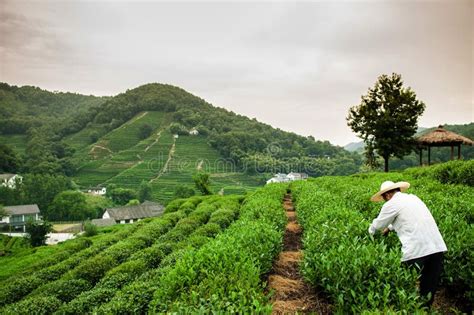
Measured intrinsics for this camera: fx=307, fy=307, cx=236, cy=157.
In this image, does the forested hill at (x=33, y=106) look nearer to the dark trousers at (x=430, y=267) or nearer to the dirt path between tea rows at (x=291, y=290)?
the dirt path between tea rows at (x=291, y=290)

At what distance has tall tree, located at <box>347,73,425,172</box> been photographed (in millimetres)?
28188

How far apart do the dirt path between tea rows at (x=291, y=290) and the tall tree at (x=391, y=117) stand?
2211cm

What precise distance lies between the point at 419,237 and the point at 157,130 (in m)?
125

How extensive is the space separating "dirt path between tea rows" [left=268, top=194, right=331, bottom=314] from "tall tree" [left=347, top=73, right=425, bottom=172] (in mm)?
22114

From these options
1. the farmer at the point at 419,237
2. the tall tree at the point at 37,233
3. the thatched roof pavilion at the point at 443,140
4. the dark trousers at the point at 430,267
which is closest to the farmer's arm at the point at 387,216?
the farmer at the point at 419,237

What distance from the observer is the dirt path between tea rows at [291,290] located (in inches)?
220

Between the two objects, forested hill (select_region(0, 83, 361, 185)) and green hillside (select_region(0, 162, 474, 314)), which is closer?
green hillside (select_region(0, 162, 474, 314))

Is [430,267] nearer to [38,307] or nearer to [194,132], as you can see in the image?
[38,307]

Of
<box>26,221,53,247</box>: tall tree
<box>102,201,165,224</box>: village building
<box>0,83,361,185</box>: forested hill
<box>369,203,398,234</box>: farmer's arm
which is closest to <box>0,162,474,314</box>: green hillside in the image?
<box>369,203,398,234</box>: farmer's arm

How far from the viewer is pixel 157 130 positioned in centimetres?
12375

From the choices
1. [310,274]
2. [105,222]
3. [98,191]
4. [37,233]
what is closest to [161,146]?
[98,191]

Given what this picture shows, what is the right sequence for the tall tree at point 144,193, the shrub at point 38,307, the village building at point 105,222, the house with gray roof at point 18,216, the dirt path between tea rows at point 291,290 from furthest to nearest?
the tall tree at point 144,193, the house with gray roof at point 18,216, the village building at point 105,222, the shrub at point 38,307, the dirt path between tea rows at point 291,290

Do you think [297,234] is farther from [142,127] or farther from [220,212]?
[142,127]

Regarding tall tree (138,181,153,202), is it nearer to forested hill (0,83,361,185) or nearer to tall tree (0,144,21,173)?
forested hill (0,83,361,185)
